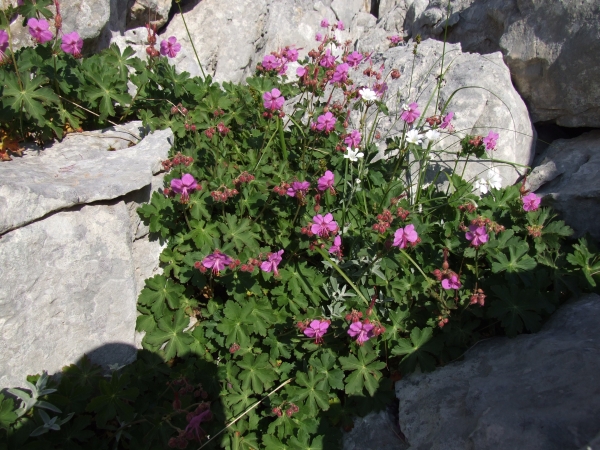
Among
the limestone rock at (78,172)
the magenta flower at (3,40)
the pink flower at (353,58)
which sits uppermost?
the pink flower at (353,58)

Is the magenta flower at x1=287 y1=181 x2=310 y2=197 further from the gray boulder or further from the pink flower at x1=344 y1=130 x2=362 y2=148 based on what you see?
the gray boulder

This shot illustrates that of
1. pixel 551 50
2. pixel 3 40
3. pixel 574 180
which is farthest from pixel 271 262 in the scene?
pixel 551 50

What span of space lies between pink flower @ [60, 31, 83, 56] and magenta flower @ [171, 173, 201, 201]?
4.74 feet

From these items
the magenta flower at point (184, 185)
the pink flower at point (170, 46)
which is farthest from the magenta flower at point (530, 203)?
the pink flower at point (170, 46)

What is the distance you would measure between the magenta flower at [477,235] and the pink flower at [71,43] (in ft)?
10.8

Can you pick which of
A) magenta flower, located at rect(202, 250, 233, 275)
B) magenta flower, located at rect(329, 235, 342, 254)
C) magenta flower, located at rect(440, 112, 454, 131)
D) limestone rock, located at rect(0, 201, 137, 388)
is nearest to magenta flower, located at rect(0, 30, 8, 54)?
limestone rock, located at rect(0, 201, 137, 388)

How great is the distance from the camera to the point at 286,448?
2975 millimetres

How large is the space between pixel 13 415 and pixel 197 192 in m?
1.85

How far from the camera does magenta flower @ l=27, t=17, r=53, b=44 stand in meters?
3.46

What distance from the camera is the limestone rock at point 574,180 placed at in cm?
385

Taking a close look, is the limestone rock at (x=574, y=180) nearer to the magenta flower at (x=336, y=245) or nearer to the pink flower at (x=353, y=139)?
the pink flower at (x=353, y=139)

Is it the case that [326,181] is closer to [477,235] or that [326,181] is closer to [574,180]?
[477,235]

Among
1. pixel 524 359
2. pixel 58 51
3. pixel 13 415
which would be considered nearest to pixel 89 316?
pixel 13 415

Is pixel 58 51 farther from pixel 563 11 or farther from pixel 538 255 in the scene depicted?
pixel 563 11
